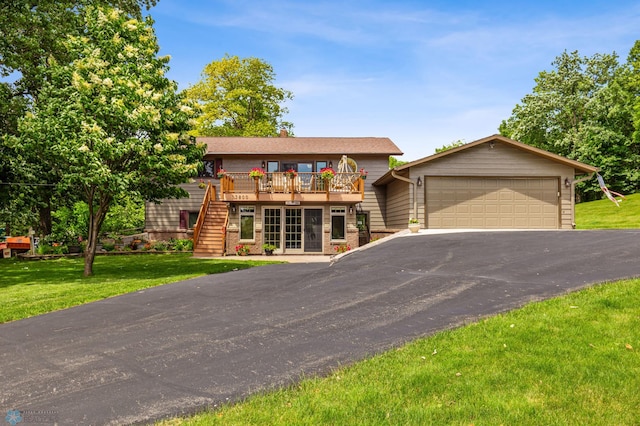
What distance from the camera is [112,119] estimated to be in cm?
1234

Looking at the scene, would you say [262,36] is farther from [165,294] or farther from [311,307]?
[311,307]

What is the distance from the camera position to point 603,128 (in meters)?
34.2

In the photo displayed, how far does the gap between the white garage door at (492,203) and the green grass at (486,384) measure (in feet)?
43.5

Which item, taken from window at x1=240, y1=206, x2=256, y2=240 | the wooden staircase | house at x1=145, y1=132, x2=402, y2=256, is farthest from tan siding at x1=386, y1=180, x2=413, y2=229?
the wooden staircase

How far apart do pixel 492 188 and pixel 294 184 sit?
9.28 meters

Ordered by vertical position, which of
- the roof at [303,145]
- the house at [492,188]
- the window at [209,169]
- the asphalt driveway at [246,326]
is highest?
the roof at [303,145]

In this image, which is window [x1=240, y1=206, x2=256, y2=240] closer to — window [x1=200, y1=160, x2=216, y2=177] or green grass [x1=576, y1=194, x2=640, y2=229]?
window [x1=200, y1=160, x2=216, y2=177]

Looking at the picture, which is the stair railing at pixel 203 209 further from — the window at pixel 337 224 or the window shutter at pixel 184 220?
the window at pixel 337 224

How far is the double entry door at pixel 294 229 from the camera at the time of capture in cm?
1998

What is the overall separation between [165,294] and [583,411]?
8008 millimetres

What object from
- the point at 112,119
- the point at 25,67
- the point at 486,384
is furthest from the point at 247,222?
the point at 486,384

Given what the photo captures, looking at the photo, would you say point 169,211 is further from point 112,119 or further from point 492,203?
point 492,203

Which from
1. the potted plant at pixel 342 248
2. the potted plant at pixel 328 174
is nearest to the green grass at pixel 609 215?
the potted plant at pixel 342 248

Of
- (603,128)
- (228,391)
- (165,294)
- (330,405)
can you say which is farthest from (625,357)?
(603,128)
